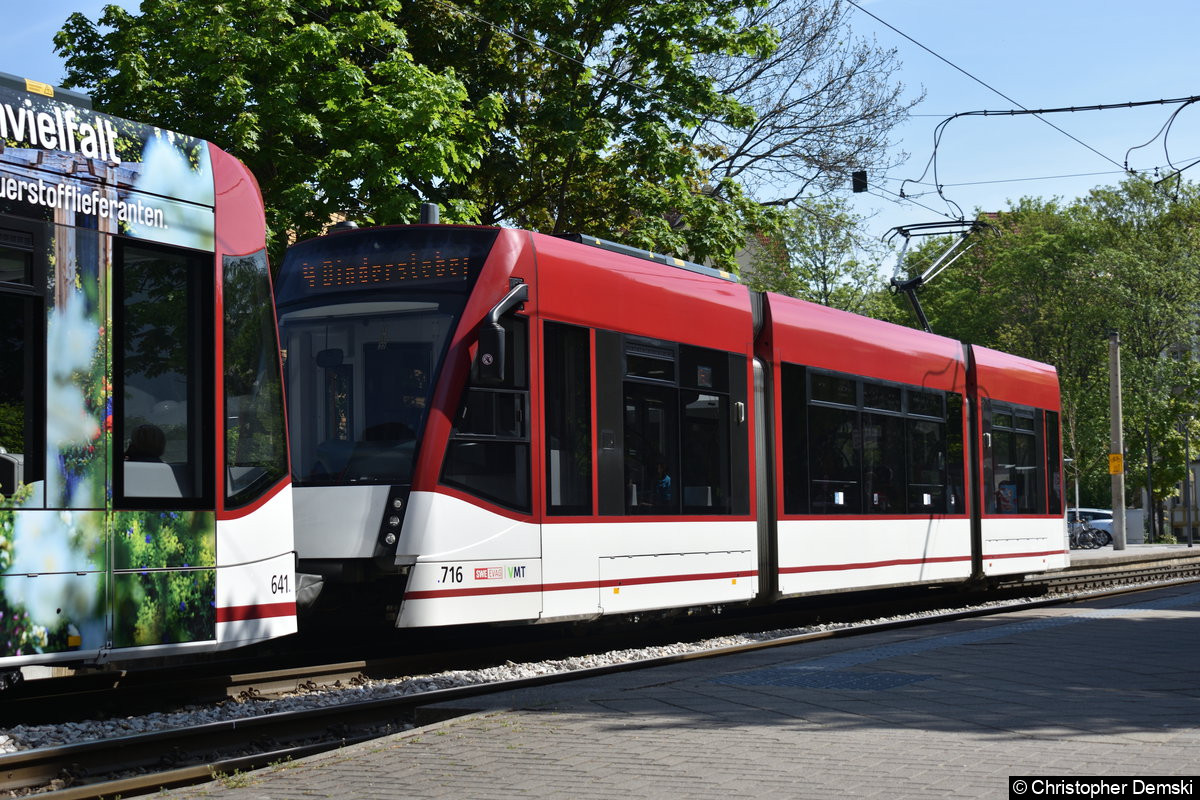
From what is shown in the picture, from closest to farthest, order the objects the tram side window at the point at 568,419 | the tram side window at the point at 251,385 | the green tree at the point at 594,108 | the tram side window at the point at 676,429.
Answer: the tram side window at the point at 251,385 → the tram side window at the point at 568,419 → the tram side window at the point at 676,429 → the green tree at the point at 594,108

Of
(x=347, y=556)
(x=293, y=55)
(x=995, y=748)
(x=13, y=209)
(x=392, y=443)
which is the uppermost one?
(x=293, y=55)

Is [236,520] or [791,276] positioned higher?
[791,276]

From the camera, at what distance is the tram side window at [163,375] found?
26.4 feet

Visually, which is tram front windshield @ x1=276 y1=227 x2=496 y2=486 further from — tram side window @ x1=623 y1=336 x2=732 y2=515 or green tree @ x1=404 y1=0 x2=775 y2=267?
green tree @ x1=404 y1=0 x2=775 y2=267

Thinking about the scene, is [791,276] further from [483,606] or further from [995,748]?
[995,748]

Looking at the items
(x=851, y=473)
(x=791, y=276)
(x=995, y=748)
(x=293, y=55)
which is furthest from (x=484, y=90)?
(x=791, y=276)

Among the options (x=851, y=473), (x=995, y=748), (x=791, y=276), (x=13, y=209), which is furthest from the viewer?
(x=791, y=276)

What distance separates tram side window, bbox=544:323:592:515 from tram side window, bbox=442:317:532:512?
10.6 inches

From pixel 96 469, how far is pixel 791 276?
3906 centimetres

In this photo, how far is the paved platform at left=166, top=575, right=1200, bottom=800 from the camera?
6.12 meters

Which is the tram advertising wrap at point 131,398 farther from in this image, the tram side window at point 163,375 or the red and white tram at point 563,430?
the red and white tram at point 563,430

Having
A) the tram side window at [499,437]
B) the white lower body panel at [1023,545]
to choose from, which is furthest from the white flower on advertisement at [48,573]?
the white lower body panel at [1023,545]

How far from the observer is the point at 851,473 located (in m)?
15.6

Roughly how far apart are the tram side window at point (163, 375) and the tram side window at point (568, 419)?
128 inches
